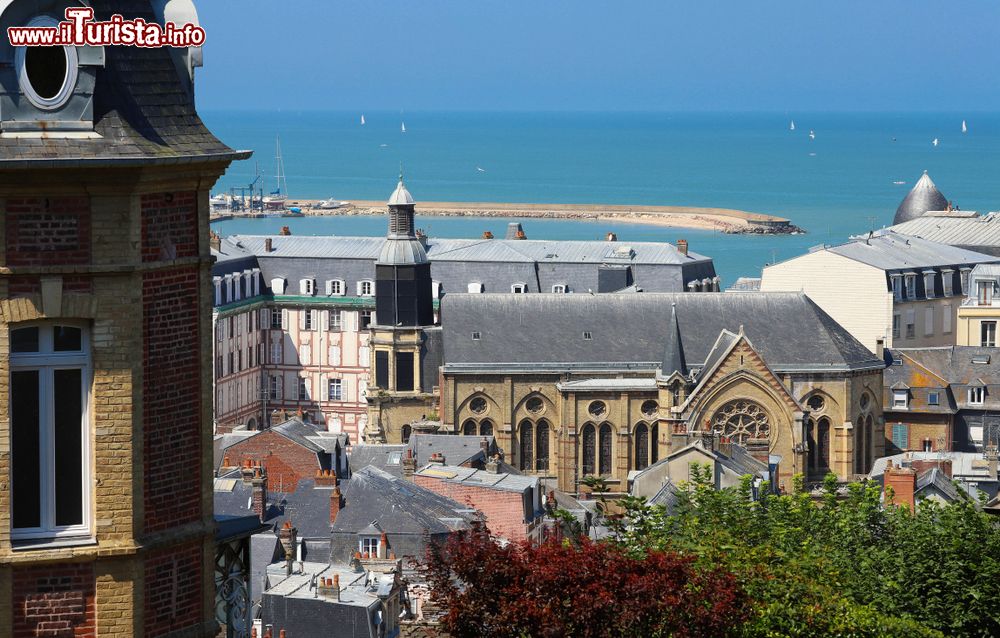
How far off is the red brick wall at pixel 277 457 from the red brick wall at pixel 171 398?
46.3m

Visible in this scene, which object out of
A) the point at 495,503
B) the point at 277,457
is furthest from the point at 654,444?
the point at 495,503

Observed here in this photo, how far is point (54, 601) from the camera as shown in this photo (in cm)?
1622

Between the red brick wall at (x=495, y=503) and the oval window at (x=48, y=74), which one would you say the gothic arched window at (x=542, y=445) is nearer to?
the red brick wall at (x=495, y=503)

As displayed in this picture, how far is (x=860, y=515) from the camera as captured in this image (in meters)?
38.8

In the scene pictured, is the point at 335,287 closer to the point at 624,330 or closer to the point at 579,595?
the point at 624,330

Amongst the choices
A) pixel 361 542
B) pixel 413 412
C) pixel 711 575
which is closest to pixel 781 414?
pixel 413 412

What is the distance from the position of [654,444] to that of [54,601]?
63.7 meters

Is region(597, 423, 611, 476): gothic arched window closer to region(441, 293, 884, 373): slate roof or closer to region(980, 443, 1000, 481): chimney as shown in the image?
region(441, 293, 884, 373): slate roof

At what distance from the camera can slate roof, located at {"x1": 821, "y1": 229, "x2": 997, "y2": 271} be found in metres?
100

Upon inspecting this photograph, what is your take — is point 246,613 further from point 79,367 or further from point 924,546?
point 924,546

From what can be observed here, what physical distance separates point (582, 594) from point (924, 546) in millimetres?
11893

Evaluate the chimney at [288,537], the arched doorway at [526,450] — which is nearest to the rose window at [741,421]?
the arched doorway at [526,450]

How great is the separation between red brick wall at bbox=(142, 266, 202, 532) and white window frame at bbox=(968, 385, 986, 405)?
228ft

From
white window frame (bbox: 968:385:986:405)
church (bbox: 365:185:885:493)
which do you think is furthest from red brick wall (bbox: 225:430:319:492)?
white window frame (bbox: 968:385:986:405)
